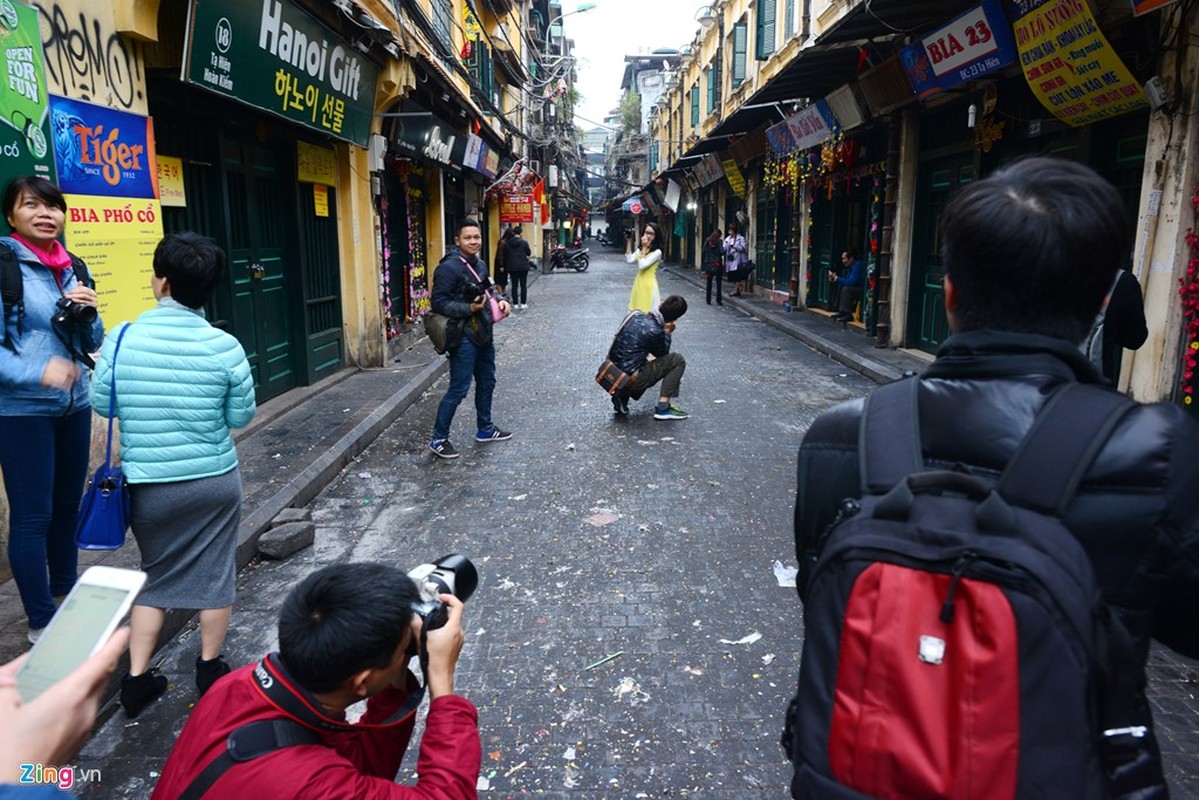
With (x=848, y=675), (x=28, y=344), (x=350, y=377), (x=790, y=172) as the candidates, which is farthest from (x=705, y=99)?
(x=848, y=675)

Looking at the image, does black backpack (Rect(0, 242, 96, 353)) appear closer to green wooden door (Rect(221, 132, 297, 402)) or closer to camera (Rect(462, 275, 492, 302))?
camera (Rect(462, 275, 492, 302))

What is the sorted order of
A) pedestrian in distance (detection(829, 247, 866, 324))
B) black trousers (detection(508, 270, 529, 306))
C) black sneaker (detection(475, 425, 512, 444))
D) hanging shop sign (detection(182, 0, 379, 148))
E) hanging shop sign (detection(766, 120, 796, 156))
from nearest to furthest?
hanging shop sign (detection(182, 0, 379, 148))
black sneaker (detection(475, 425, 512, 444))
pedestrian in distance (detection(829, 247, 866, 324))
hanging shop sign (detection(766, 120, 796, 156))
black trousers (detection(508, 270, 529, 306))

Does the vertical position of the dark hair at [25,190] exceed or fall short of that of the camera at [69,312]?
it exceeds it

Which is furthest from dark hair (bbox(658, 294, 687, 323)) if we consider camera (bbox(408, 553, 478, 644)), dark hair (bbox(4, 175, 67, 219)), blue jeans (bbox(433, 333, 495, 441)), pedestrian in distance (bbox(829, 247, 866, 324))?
pedestrian in distance (bbox(829, 247, 866, 324))

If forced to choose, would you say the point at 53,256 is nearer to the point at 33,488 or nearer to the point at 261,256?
the point at 33,488

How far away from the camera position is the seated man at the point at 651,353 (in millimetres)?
7699

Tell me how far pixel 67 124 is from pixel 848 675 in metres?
5.11

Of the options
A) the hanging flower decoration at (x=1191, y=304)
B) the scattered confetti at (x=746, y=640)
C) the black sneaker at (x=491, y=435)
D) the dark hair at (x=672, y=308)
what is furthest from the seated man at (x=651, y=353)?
the scattered confetti at (x=746, y=640)

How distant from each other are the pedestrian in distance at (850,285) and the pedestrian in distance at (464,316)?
9.14 meters

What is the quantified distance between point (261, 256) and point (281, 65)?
1915mm

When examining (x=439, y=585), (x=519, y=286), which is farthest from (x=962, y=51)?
(x=519, y=286)

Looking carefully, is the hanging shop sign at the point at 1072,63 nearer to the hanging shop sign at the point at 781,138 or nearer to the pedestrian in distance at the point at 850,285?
the pedestrian in distance at the point at 850,285

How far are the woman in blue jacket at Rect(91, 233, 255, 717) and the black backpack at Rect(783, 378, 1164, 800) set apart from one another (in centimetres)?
262

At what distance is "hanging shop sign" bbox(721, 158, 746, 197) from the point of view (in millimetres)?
21344
